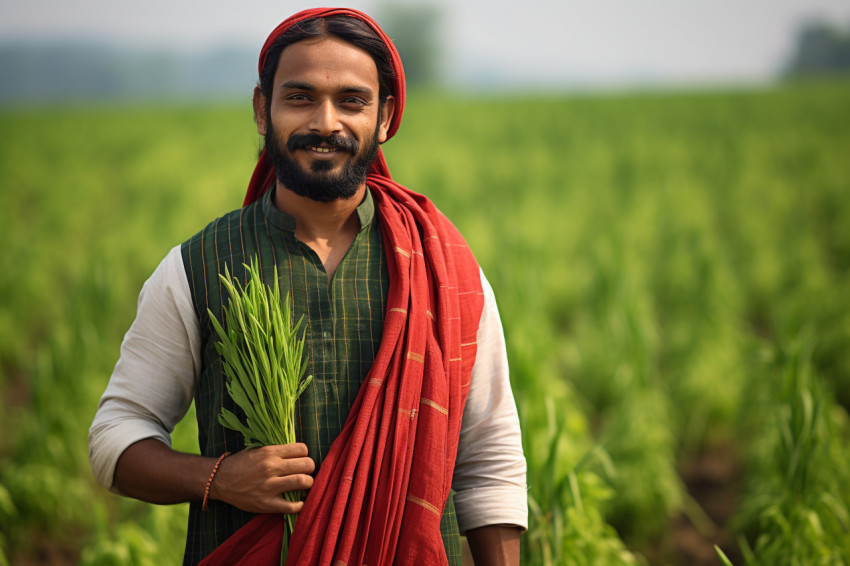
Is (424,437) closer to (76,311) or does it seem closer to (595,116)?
(76,311)

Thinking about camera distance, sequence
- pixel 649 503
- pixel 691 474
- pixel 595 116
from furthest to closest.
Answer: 1. pixel 595 116
2. pixel 691 474
3. pixel 649 503

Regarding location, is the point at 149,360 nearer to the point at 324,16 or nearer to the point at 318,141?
A: the point at 318,141

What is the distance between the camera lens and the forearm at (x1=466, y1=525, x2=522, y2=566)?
1339 millimetres

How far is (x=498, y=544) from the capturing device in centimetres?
134

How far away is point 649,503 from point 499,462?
214cm

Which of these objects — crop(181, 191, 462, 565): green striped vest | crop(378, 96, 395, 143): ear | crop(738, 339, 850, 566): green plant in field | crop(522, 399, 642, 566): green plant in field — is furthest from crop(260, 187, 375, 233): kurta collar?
crop(738, 339, 850, 566): green plant in field

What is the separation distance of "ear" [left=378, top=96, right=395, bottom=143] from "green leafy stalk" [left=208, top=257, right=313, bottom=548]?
386 mm

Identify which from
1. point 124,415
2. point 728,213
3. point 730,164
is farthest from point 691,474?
point 730,164

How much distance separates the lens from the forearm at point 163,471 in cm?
123

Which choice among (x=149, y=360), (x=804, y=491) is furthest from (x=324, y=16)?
(x=804, y=491)

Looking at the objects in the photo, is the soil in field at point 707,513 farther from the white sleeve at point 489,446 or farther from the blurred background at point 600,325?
the white sleeve at point 489,446

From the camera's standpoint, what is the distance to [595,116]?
A: 56.5 feet

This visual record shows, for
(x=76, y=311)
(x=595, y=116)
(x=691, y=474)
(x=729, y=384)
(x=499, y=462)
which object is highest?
(x=595, y=116)

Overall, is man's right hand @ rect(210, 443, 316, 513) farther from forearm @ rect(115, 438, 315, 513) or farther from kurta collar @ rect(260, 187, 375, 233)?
kurta collar @ rect(260, 187, 375, 233)
